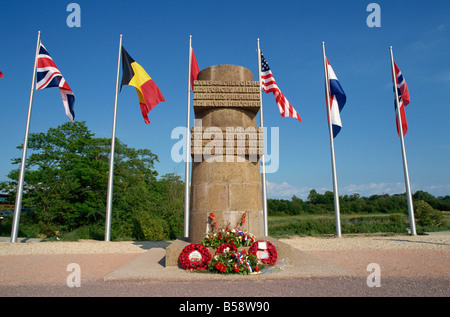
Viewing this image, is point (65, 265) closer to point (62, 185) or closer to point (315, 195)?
point (62, 185)

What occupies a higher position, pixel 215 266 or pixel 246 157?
pixel 246 157

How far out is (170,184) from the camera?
82.3 ft

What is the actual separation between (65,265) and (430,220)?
21.6 meters

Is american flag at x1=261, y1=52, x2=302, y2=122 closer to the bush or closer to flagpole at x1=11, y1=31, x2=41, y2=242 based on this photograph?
flagpole at x1=11, y1=31, x2=41, y2=242

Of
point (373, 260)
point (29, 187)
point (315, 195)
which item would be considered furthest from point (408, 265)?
point (315, 195)

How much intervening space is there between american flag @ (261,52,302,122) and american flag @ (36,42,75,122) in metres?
9.76

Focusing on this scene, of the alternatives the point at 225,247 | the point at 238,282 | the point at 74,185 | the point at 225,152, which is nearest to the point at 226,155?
the point at 225,152

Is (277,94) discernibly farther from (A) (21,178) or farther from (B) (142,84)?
(A) (21,178)

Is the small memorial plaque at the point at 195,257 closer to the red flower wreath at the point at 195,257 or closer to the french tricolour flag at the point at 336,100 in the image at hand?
the red flower wreath at the point at 195,257

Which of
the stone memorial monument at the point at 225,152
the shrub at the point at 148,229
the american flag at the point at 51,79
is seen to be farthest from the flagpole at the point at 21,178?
the stone memorial monument at the point at 225,152

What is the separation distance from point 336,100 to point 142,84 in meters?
10.1

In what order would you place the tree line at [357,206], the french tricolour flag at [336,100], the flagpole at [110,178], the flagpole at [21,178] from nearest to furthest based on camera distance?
the flagpole at [21,178], the flagpole at [110,178], the french tricolour flag at [336,100], the tree line at [357,206]

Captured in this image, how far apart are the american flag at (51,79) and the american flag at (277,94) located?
9756mm

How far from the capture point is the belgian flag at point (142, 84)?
12719mm
